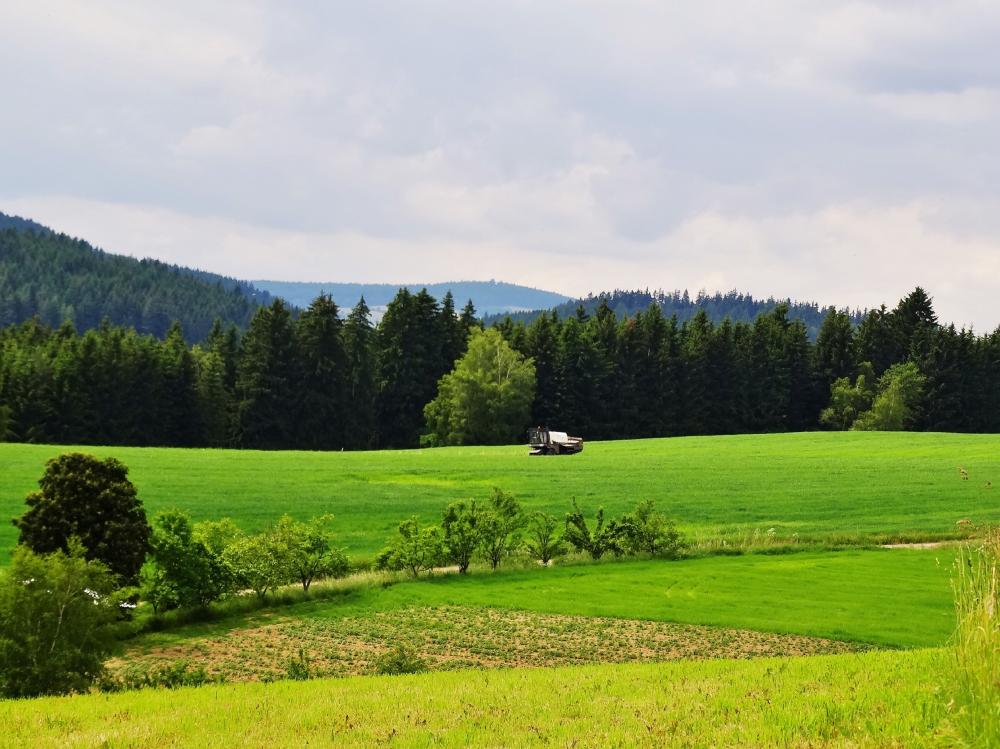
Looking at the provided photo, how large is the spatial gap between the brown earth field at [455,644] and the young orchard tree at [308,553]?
12.8 ft

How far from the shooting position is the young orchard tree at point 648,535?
42531 millimetres

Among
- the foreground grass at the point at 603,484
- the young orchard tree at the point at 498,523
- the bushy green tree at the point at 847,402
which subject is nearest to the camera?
the young orchard tree at the point at 498,523

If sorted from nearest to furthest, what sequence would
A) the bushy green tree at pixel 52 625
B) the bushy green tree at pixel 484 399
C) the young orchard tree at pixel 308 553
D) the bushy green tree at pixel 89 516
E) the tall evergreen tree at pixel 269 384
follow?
the bushy green tree at pixel 52 625, the bushy green tree at pixel 89 516, the young orchard tree at pixel 308 553, the bushy green tree at pixel 484 399, the tall evergreen tree at pixel 269 384

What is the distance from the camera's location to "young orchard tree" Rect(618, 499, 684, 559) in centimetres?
4253

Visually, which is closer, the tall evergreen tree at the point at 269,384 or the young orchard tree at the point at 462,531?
the young orchard tree at the point at 462,531

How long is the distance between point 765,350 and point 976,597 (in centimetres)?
12751

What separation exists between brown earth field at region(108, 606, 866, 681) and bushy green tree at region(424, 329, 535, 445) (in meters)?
76.7

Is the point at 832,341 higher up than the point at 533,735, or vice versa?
the point at 832,341

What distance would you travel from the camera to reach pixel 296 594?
36.0 m

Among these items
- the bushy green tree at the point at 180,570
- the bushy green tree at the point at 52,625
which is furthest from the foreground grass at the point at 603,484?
the bushy green tree at the point at 52,625

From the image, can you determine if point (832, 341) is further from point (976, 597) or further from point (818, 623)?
point (976, 597)

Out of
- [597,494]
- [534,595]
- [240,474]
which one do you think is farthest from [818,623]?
[240,474]

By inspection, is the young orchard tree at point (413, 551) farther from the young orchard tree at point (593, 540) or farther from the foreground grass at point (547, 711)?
the foreground grass at point (547, 711)

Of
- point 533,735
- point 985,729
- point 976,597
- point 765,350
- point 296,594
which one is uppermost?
point 765,350
